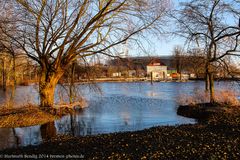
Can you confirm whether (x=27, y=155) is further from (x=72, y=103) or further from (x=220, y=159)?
(x=72, y=103)

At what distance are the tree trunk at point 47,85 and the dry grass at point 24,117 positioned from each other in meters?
0.87

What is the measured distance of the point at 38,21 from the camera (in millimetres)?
17281

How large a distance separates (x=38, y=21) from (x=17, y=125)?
6121 millimetres

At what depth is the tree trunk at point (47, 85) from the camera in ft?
62.2

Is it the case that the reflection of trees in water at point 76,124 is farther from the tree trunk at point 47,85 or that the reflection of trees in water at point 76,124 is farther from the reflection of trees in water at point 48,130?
the tree trunk at point 47,85

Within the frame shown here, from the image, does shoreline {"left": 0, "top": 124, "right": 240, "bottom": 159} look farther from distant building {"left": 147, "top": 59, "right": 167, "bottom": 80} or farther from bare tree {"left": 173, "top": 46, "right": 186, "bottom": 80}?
distant building {"left": 147, "top": 59, "right": 167, "bottom": 80}

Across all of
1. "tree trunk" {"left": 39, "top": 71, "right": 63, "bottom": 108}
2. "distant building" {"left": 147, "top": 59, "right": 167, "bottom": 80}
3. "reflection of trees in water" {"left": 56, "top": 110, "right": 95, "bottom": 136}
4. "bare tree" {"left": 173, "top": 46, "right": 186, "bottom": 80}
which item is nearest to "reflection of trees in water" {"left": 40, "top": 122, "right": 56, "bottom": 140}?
"reflection of trees in water" {"left": 56, "top": 110, "right": 95, "bottom": 136}

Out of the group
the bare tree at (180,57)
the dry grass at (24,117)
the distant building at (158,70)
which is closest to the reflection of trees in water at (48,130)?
the dry grass at (24,117)

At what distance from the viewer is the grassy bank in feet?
24.3

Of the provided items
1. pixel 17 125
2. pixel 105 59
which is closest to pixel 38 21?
pixel 105 59

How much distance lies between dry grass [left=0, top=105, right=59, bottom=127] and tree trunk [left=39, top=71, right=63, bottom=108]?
87cm

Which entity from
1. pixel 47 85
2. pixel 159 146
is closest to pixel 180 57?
pixel 47 85

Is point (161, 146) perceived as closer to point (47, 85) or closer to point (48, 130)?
point (48, 130)

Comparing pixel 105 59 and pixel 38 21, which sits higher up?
pixel 38 21
